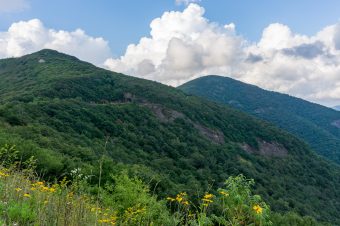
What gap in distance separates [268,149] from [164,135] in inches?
1596

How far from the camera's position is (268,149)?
4158 inches

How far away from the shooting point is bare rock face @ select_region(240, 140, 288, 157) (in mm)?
101438


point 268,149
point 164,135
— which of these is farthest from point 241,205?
point 268,149

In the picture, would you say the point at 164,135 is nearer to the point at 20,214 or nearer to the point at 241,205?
the point at 241,205

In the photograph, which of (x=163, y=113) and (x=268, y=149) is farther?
(x=268, y=149)

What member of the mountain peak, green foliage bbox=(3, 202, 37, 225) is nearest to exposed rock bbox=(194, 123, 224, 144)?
the mountain peak

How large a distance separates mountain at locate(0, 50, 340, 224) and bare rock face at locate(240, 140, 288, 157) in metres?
0.38

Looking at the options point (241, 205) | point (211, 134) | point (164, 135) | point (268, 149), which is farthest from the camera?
point (268, 149)

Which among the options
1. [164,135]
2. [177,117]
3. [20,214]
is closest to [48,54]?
[177,117]

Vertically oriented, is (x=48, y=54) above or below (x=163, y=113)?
above

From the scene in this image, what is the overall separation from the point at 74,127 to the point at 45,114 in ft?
16.6

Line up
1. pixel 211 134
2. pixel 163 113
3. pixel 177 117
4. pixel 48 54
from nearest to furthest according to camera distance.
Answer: pixel 163 113 → pixel 177 117 → pixel 211 134 → pixel 48 54

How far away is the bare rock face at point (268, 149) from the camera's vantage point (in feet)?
333

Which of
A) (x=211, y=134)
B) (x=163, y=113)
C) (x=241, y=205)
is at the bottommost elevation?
(x=241, y=205)
